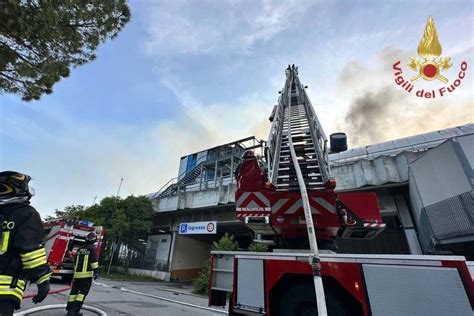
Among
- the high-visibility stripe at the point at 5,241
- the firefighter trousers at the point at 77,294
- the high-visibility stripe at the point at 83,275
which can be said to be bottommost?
the firefighter trousers at the point at 77,294

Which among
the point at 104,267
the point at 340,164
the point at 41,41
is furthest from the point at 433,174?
the point at 104,267

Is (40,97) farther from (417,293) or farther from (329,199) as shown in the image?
(417,293)

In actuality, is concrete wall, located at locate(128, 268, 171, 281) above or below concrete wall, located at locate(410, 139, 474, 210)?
below

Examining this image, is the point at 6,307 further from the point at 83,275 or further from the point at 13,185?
the point at 83,275

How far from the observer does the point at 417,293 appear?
2.46m

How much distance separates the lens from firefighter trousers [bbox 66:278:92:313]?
4141mm

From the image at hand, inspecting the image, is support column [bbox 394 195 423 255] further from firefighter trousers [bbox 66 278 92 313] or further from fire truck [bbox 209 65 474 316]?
firefighter trousers [bbox 66 278 92 313]

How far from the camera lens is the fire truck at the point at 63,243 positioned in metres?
8.81

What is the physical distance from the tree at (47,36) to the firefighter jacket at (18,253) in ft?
12.9

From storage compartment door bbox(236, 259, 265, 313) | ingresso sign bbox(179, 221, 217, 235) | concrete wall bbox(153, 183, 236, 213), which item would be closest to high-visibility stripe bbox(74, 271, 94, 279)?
storage compartment door bbox(236, 259, 265, 313)

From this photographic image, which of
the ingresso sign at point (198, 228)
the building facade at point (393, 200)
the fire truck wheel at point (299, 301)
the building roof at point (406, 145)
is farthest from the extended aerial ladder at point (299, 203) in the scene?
the ingresso sign at point (198, 228)

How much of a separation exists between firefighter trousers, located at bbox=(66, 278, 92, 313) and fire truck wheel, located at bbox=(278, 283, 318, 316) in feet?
11.5

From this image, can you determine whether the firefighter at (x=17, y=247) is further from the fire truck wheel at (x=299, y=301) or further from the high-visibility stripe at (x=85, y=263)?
the fire truck wheel at (x=299, y=301)

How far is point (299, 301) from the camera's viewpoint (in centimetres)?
314
